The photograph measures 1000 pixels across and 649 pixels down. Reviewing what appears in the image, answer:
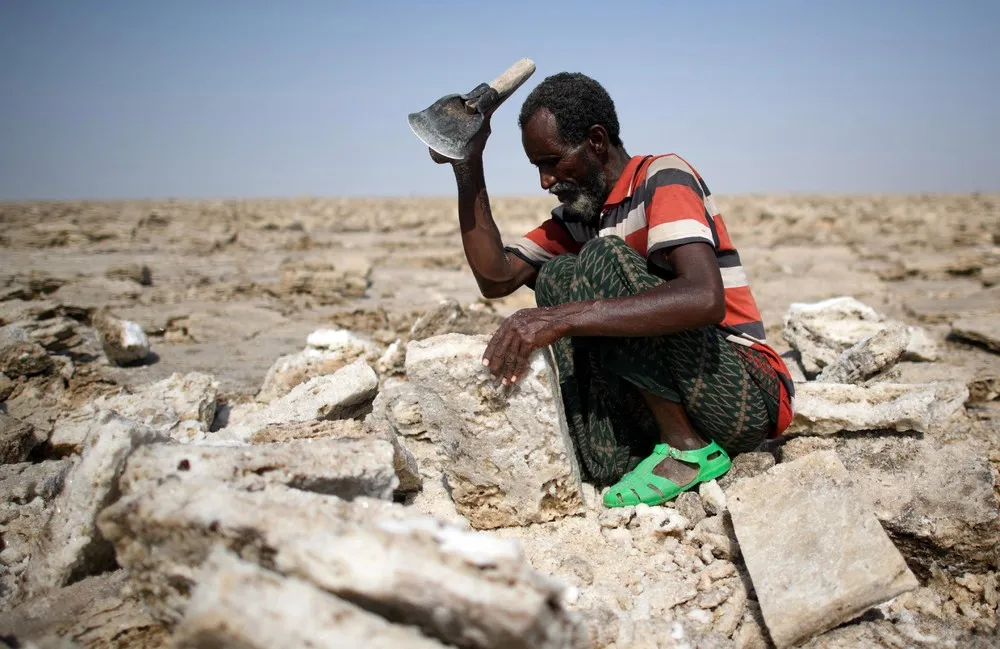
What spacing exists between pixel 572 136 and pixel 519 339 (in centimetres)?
98

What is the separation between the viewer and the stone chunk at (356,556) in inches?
47.8

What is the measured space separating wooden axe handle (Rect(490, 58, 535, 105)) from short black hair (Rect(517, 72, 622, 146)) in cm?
8

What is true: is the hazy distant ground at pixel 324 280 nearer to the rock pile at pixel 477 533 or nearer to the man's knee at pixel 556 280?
the rock pile at pixel 477 533

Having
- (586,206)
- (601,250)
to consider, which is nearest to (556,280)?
(601,250)

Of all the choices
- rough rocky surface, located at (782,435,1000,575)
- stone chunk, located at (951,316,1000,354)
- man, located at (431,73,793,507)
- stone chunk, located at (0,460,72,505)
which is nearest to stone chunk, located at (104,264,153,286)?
stone chunk, located at (0,460,72,505)

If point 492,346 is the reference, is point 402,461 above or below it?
below

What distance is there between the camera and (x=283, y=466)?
1767mm

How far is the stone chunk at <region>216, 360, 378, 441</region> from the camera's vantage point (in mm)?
2951

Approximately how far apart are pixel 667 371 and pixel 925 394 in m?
1.21

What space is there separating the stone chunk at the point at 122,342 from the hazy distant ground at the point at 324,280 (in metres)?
0.21

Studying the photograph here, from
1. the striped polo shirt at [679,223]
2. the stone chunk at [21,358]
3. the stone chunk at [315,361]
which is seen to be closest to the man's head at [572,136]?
the striped polo shirt at [679,223]

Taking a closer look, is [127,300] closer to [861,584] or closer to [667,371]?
[667,371]

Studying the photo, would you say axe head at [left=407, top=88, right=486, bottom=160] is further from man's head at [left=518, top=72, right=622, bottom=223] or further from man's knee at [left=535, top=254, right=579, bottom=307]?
man's knee at [left=535, top=254, right=579, bottom=307]

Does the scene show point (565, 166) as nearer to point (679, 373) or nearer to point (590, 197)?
point (590, 197)
